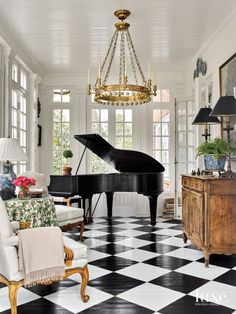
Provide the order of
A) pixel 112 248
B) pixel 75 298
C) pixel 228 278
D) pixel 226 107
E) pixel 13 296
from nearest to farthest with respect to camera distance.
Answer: pixel 13 296 → pixel 75 298 → pixel 228 278 → pixel 226 107 → pixel 112 248

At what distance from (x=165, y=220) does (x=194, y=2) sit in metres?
3.96

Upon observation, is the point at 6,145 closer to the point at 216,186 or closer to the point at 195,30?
the point at 216,186

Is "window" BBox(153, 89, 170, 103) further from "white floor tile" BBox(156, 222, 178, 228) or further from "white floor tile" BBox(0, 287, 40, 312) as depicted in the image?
"white floor tile" BBox(0, 287, 40, 312)

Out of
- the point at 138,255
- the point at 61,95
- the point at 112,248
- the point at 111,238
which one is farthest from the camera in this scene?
the point at 61,95

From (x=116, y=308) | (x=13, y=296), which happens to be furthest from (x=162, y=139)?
(x=13, y=296)

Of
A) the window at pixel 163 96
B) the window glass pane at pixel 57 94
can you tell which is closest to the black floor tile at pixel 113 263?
the window at pixel 163 96

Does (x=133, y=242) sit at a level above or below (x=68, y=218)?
below

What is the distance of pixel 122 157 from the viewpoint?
5637 millimetres

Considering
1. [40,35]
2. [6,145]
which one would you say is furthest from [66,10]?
[6,145]

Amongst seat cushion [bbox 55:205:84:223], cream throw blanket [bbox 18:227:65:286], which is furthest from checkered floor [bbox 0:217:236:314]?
seat cushion [bbox 55:205:84:223]

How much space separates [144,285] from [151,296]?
261 mm

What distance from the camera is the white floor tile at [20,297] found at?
2.65 m

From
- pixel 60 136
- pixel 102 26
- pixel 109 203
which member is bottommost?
pixel 109 203

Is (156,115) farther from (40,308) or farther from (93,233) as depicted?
(40,308)
